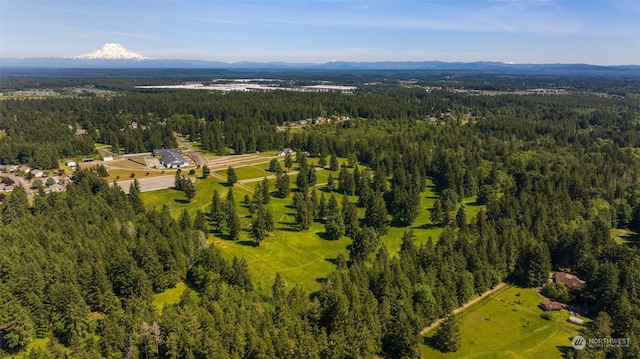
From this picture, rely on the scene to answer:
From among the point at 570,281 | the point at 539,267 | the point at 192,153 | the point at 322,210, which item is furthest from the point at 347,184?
the point at 192,153

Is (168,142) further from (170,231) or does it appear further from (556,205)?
(556,205)

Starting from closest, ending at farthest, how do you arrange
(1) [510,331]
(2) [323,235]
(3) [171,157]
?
(1) [510,331] → (2) [323,235] → (3) [171,157]

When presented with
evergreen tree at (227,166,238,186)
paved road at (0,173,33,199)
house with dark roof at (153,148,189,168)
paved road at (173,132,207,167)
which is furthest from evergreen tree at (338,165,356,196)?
paved road at (0,173,33,199)

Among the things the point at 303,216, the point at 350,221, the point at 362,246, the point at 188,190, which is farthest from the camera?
the point at 188,190

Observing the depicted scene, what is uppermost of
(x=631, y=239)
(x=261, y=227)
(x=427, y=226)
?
(x=261, y=227)
